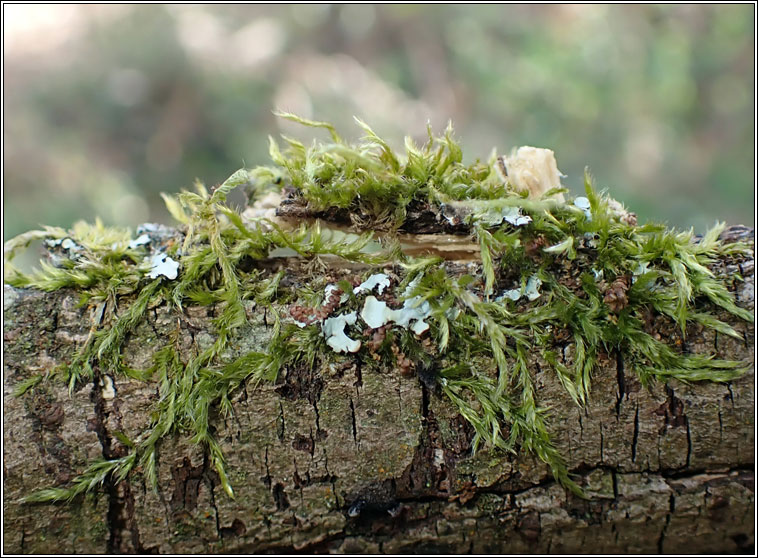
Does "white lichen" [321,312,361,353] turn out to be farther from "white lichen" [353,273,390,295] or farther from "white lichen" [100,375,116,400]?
"white lichen" [100,375,116,400]

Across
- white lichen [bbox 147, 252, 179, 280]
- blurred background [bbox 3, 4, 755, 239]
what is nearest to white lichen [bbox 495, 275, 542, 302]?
white lichen [bbox 147, 252, 179, 280]

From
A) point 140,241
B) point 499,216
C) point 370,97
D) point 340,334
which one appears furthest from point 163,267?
point 370,97

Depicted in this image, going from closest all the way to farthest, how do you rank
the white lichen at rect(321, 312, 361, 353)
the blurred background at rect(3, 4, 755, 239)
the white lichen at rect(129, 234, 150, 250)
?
the white lichen at rect(321, 312, 361, 353)
the white lichen at rect(129, 234, 150, 250)
the blurred background at rect(3, 4, 755, 239)

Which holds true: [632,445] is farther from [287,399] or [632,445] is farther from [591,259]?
[287,399]

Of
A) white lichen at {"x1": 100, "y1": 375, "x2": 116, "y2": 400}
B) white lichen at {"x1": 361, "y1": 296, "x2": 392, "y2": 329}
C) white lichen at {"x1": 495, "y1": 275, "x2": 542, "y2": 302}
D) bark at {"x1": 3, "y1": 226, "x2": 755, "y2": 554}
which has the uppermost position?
white lichen at {"x1": 495, "y1": 275, "x2": 542, "y2": 302}

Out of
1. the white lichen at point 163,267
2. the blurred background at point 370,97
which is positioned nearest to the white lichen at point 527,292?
the white lichen at point 163,267

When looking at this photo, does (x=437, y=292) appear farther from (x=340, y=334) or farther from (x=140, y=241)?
(x=140, y=241)
